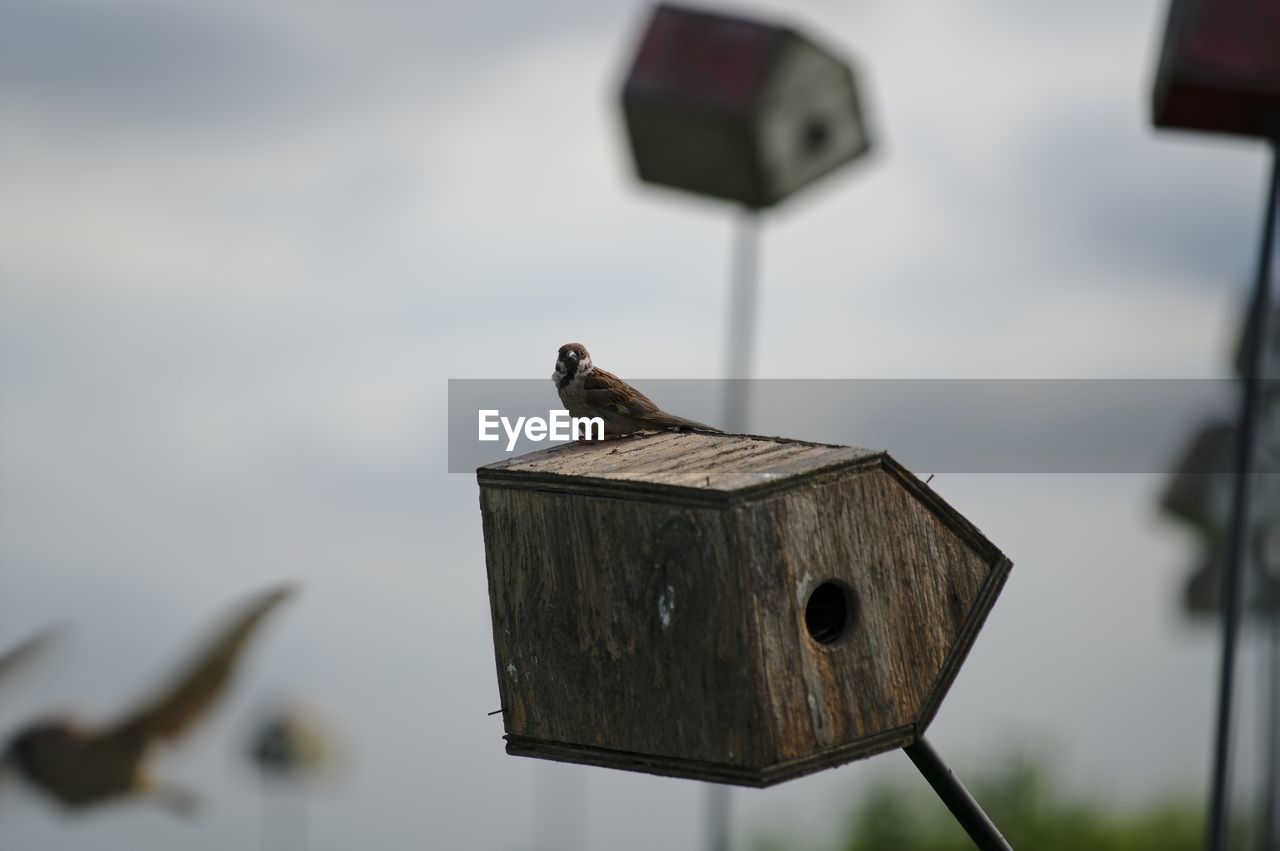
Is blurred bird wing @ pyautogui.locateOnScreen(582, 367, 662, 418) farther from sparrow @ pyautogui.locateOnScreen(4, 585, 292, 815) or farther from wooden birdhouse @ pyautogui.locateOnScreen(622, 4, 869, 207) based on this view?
sparrow @ pyautogui.locateOnScreen(4, 585, 292, 815)

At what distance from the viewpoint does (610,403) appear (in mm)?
3916

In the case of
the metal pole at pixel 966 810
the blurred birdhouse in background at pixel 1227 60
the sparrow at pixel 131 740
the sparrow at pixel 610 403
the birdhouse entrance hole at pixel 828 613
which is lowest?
the sparrow at pixel 131 740

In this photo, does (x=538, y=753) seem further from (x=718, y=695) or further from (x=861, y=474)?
(x=861, y=474)

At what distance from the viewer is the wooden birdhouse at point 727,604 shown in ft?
8.71

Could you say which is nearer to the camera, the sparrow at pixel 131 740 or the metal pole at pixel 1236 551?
the metal pole at pixel 1236 551

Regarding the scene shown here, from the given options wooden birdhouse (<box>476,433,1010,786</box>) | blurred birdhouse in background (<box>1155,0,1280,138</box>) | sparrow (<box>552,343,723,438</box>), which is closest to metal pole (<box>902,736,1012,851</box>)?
wooden birdhouse (<box>476,433,1010,786</box>)

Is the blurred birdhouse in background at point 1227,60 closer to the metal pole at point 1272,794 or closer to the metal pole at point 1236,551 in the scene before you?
the metal pole at point 1236,551

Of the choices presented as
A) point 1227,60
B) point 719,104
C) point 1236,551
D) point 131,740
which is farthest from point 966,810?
point 131,740

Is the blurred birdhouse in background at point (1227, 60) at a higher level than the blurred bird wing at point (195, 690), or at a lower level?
higher

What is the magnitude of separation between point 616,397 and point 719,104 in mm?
984

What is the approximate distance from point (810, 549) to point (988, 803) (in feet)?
18.9

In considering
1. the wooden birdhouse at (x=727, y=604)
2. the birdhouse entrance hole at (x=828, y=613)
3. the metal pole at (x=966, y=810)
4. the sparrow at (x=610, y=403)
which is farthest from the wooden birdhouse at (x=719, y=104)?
the metal pole at (x=966, y=810)

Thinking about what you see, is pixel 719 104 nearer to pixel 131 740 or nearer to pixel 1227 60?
pixel 1227 60

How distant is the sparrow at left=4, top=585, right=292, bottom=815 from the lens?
205 inches
